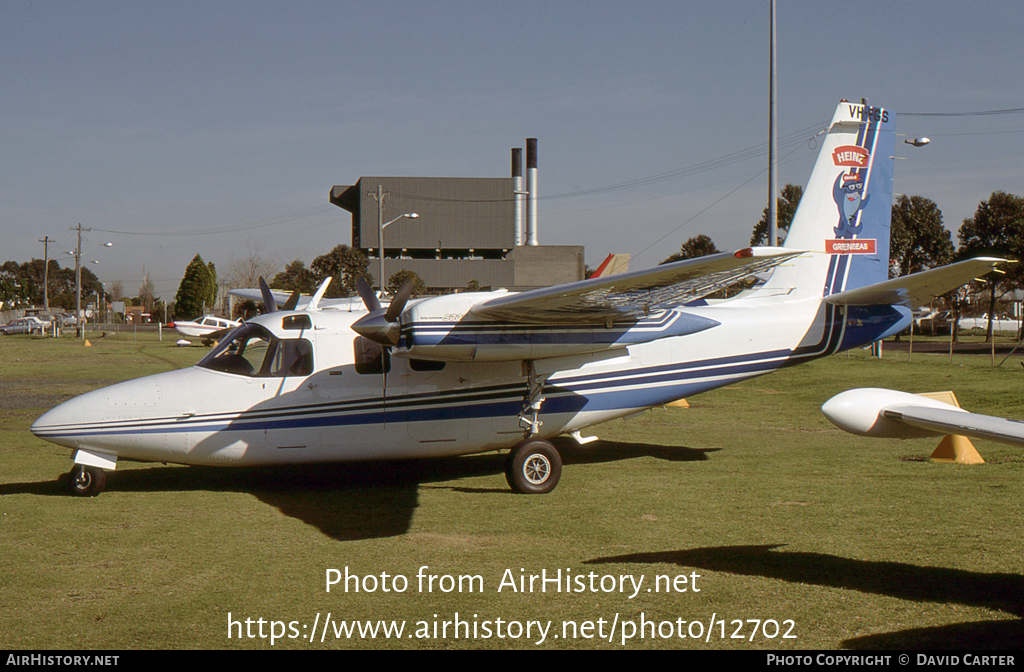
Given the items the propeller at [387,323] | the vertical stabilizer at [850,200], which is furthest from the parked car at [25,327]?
the vertical stabilizer at [850,200]

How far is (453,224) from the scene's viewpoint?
97750 mm

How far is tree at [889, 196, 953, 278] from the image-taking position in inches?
2391

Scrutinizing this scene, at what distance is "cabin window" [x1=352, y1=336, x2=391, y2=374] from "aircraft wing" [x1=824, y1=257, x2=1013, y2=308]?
22.5 feet

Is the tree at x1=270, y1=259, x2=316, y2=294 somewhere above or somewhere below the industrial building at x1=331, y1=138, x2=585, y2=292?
below

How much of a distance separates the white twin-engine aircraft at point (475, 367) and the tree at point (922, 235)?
2126 inches

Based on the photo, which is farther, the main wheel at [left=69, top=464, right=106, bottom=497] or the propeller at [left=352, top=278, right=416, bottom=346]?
the main wheel at [left=69, top=464, right=106, bottom=497]

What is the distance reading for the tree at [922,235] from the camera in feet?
199

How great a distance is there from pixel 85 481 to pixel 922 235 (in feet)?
212

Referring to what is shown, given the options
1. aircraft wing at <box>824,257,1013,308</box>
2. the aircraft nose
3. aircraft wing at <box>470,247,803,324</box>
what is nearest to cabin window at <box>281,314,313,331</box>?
aircraft wing at <box>470,247,803,324</box>

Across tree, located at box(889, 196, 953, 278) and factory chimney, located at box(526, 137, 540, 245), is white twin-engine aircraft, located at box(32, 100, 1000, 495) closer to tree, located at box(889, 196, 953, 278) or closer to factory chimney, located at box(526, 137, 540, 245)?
tree, located at box(889, 196, 953, 278)

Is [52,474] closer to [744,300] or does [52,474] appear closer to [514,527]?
[514,527]

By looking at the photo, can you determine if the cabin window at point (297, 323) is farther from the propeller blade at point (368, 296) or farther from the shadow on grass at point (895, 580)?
the shadow on grass at point (895, 580)

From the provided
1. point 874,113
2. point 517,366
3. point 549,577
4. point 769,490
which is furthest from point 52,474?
point 874,113

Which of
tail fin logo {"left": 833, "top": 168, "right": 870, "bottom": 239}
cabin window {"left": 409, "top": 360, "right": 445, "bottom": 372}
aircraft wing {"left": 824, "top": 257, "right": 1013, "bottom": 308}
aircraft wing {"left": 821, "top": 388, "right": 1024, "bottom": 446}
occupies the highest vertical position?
tail fin logo {"left": 833, "top": 168, "right": 870, "bottom": 239}
